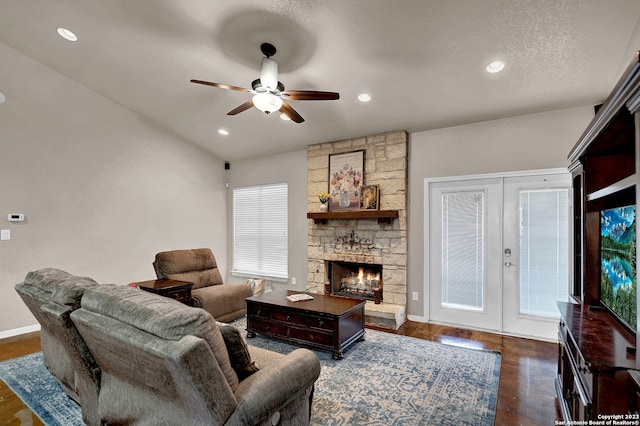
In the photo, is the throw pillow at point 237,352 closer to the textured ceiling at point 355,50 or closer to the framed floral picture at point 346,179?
the textured ceiling at point 355,50

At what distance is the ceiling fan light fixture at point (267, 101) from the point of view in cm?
281

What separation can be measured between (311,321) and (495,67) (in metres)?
3.21

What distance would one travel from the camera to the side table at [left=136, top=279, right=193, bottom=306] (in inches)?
150

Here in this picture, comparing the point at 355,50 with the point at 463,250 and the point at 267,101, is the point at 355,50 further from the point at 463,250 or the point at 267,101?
the point at 463,250

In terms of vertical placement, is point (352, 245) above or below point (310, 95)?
below

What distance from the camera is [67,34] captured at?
12.0 ft

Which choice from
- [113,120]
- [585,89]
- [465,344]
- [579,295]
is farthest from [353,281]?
[113,120]

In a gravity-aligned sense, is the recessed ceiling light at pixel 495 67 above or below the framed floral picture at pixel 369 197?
above

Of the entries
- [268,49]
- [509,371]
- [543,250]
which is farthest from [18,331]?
[543,250]

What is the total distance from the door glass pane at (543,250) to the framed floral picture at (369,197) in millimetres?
1868

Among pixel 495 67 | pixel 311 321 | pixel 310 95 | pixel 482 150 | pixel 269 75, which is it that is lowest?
pixel 311 321

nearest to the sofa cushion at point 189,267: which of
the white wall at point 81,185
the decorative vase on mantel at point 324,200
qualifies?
the white wall at point 81,185

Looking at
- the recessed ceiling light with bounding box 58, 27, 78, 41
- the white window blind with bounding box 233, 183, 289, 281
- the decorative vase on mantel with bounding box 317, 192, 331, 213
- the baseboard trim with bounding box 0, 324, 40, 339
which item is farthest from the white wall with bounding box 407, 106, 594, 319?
the baseboard trim with bounding box 0, 324, 40, 339

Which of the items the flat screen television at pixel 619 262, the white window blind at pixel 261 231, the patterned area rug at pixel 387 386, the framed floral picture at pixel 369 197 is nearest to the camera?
the flat screen television at pixel 619 262
